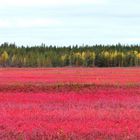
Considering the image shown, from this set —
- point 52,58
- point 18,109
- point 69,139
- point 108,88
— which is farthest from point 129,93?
point 52,58

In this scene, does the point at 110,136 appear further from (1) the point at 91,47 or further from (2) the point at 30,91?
(1) the point at 91,47

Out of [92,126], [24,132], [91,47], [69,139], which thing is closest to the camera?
[69,139]

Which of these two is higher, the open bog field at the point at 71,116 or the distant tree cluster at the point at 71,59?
the open bog field at the point at 71,116

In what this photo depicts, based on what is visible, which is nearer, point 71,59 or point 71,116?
point 71,116

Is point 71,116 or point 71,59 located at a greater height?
point 71,116

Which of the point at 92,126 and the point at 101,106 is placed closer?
the point at 92,126

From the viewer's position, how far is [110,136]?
59.6 ft

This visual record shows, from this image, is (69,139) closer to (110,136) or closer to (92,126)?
(110,136)

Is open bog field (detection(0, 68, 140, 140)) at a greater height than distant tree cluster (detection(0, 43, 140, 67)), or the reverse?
open bog field (detection(0, 68, 140, 140))

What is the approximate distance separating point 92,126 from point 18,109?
6.45m

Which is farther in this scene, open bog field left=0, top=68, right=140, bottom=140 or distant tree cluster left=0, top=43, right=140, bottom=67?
distant tree cluster left=0, top=43, right=140, bottom=67

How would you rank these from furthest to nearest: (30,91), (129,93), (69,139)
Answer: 1. (30,91)
2. (129,93)
3. (69,139)

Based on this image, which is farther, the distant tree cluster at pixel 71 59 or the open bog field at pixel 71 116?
the distant tree cluster at pixel 71 59

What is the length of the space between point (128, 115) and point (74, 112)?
2.29m
